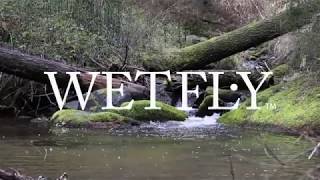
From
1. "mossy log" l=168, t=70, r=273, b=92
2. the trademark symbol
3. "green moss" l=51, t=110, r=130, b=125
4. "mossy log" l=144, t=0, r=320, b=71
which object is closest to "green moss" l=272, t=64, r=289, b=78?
"mossy log" l=168, t=70, r=273, b=92

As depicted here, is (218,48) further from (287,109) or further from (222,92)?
(287,109)

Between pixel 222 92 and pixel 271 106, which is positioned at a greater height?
pixel 222 92

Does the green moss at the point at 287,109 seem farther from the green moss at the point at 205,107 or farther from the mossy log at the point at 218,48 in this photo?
the mossy log at the point at 218,48

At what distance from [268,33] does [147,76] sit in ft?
10.8

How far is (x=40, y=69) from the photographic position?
1294 cm

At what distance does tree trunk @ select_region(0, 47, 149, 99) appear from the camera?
12.4 metres

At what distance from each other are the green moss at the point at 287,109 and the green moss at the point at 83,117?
2.25 meters

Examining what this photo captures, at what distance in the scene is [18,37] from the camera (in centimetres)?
1473

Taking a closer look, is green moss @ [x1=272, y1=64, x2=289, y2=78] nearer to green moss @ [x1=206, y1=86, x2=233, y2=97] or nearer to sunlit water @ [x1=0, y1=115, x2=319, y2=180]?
green moss @ [x1=206, y1=86, x2=233, y2=97]

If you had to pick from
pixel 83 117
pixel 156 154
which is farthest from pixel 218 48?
pixel 156 154

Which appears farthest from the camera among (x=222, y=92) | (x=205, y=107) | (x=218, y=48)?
(x=222, y=92)

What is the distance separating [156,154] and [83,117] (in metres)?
4.25

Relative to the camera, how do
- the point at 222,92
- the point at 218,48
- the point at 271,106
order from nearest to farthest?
1. the point at 271,106
2. the point at 218,48
3. the point at 222,92

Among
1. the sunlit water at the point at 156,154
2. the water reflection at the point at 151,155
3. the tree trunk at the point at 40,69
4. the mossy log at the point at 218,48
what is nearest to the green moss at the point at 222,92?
the mossy log at the point at 218,48
